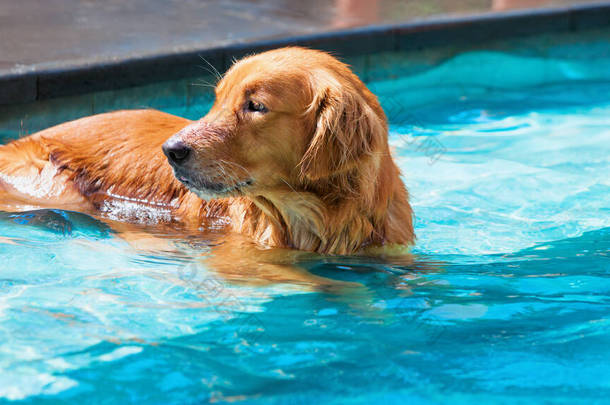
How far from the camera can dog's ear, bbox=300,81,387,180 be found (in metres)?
3.88

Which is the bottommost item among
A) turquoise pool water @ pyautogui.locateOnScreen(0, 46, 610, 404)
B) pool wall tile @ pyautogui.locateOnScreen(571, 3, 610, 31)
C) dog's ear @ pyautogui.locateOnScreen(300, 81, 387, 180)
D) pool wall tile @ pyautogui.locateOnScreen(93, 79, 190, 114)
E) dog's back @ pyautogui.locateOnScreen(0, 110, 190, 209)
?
turquoise pool water @ pyautogui.locateOnScreen(0, 46, 610, 404)

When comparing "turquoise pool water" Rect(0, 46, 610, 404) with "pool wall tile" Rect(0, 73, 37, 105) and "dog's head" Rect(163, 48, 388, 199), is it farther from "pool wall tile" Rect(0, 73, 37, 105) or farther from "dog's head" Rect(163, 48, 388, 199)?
"pool wall tile" Rect(0, 73, 37, 105)

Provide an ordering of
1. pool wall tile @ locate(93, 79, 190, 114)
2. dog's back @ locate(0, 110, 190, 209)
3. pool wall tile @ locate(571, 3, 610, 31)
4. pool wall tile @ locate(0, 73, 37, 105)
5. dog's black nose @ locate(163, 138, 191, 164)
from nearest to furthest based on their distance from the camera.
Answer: dog's black nose @ locate(163, 138, 191, 164) < dog's back @ locate(0, 110, 190, 209) < pool wall tile @ locate(0, 73, 37, 105) < pool wall tile @ locate(93, 79, 190, 114) < pool wall tile @ locate(571, 3, 610, 31)

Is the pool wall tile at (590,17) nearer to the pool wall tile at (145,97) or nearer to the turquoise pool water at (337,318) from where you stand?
the turquoise pool water at (337,318)

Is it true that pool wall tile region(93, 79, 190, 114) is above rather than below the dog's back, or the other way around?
above

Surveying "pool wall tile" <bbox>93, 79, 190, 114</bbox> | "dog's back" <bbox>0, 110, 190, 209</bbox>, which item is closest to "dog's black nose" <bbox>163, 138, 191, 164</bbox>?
"dog's back" <bbox>0, 110, 190, 209</bbox>

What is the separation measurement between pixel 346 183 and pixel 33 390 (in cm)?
178

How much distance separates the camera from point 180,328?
3.52 meters

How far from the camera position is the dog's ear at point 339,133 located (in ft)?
12.7

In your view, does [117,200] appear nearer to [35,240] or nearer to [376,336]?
[35,240]

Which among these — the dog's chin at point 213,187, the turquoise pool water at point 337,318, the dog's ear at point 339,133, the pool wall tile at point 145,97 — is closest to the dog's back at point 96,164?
the turquoise pool water at point 337,318

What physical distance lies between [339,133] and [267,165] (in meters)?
0.38

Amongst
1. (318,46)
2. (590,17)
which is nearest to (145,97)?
(318,46)

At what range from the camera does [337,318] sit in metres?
3.67
